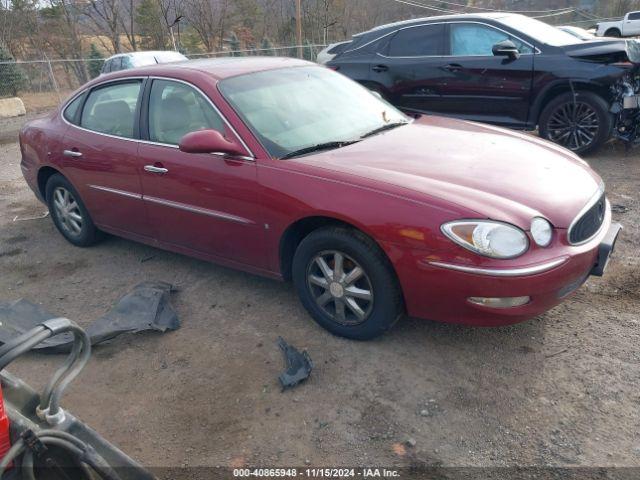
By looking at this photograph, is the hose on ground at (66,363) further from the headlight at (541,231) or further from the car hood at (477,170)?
the headlight at (541,231)

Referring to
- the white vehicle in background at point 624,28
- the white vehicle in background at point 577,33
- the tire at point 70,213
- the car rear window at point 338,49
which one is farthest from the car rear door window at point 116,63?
the white vehicle in background at point 624,28

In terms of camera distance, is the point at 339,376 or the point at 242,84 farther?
the point at 242,84

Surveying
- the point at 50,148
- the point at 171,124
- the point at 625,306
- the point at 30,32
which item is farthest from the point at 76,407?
the point at 30,32

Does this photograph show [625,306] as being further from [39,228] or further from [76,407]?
[39,228]

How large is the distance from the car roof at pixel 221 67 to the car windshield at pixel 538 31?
381 cm

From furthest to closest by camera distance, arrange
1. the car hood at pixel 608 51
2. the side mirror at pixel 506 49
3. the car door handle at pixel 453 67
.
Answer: the car door handle at pixel 453 67
the side mirror at pixel 506 49
the car hood at pixel 608 51

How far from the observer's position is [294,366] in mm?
3113

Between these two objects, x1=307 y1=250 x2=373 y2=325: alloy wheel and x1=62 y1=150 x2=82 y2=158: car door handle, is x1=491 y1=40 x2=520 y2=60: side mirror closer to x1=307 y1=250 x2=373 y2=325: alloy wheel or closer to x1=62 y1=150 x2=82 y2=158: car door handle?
x1=307 y1=250 x2=373 y2=325: alloy wheel

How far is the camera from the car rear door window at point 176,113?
374 cm

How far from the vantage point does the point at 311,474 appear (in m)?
2.45

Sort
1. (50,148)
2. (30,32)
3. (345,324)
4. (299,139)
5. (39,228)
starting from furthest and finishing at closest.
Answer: (30,32), (39,228), (50,148), (299,139), (345,324)

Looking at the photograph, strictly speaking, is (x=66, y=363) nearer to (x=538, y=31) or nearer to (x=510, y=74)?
(x=510, y=74)

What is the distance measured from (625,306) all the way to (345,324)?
6.10 feet

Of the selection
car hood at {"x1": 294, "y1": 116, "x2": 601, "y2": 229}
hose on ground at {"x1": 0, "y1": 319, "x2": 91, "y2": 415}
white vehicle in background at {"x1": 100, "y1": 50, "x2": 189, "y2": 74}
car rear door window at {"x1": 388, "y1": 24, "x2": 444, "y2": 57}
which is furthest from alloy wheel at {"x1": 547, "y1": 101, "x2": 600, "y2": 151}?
white vehicle in background at {"x1": 100, "y1": 50, "x2": 189, "y2": 74}
